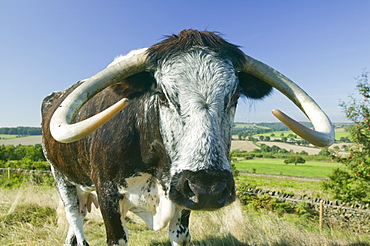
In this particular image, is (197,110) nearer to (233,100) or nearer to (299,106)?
(233,100)

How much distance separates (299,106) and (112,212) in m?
2.21

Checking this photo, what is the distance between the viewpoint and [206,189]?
1.69m

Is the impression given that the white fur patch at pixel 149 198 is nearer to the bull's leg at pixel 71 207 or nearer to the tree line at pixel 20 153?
the bull's leg at pixel 71 207

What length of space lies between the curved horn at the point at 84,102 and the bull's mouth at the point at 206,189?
685 millimetres

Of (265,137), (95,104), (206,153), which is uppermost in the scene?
(95,104)

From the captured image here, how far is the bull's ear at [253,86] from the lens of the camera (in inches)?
113

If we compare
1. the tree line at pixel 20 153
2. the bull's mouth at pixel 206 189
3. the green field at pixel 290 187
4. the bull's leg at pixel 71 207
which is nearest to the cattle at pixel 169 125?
the bull's mouth at pixel 206 189

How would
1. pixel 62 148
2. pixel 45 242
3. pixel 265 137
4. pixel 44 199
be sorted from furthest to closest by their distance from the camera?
pixel 265 137, pixel 44 199, pixel 45 242, pixel 62 148

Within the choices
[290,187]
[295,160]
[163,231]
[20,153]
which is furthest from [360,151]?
[295,160]

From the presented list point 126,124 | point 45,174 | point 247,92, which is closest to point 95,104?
point 126,124

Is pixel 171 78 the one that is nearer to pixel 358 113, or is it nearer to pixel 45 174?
pixel 358 113

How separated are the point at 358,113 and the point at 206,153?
10.4m

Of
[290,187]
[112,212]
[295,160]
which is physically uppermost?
[112,212]

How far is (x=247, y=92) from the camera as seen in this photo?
9.91 feet
